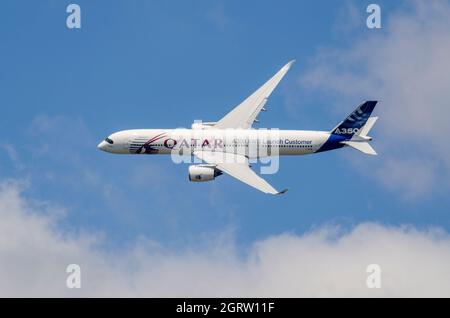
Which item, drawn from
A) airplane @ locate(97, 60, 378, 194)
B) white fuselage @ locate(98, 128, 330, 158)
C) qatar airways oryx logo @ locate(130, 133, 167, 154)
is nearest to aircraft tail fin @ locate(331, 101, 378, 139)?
airplane @ locate(97, 60, 378, 194)

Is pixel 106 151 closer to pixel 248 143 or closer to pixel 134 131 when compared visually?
pixel 134 131

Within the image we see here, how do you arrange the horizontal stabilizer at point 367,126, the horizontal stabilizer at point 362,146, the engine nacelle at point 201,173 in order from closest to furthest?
the engine nacelle at point 201,173, the horizontal stabilizer at point 362,146, the horizontal stabilizer at point 367,126

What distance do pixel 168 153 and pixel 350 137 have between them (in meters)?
27.8

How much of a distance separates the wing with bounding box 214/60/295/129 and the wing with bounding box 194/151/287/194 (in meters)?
8.10

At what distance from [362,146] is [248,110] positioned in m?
19.2

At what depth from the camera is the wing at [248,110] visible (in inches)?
5212

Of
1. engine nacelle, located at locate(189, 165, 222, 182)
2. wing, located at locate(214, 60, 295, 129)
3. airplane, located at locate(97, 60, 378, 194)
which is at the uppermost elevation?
wing, located at locate(214, 60, 295, 129)

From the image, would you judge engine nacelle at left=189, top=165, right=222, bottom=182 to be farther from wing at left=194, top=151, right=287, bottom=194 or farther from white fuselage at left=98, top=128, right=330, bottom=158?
white fuselage at left=98, top=128, right=330, bottom=158

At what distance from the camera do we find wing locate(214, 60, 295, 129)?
132375 millimetres

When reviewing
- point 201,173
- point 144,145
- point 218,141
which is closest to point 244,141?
point 218,141

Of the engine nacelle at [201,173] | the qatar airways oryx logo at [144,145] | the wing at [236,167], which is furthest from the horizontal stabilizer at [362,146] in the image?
the qatar airways oryx logo at [144,145]

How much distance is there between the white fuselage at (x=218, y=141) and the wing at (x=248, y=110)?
13.2 feet

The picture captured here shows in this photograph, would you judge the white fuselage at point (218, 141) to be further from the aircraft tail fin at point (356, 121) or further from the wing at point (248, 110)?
the wing at point (248, 110)

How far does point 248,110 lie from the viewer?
133375mm
